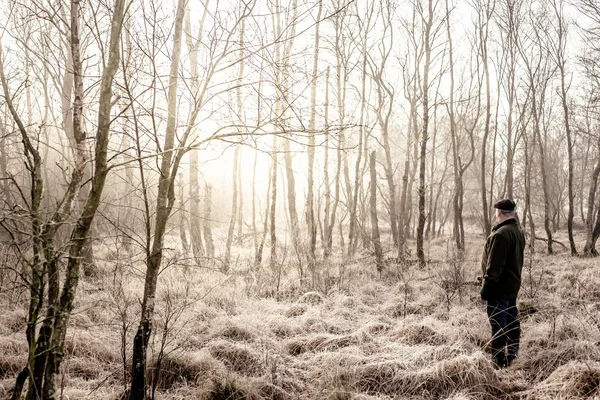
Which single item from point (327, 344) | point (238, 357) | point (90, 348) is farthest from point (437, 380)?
point (90, 348)

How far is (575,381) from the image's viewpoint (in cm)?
329

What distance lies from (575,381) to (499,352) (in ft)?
2.37

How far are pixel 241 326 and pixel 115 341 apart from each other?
4.50 ft

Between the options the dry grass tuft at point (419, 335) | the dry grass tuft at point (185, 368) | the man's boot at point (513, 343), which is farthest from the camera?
the dry grass tuft at point (419, 335)

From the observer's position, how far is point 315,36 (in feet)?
36.6

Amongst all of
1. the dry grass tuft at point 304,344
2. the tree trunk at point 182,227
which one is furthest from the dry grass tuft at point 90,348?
the dry grass tuft at point 304,344

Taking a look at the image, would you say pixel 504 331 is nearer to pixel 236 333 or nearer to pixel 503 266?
pixel 503 266

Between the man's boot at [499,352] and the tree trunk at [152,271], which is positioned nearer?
the tree trunk at [152,271]

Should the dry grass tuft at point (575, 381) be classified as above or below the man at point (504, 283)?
below

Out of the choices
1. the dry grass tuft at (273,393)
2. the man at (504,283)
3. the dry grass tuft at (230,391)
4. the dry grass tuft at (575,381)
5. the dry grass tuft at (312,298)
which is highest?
the man at (504,283)

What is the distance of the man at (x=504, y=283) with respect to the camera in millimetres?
3900

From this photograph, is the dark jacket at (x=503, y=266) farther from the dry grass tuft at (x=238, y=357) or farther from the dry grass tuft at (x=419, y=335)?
the dry grass tuft at (x=238, y=357)

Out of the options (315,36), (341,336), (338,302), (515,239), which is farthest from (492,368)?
(315,36)

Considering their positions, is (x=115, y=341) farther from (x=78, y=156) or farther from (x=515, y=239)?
(x=515, y=239)
